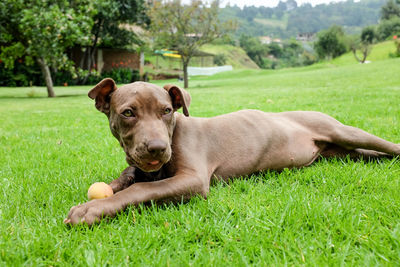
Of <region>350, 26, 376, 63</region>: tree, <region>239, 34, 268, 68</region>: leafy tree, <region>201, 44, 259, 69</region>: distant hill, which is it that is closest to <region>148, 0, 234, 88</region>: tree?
<region>350, 26, 376, 63</region>: tree

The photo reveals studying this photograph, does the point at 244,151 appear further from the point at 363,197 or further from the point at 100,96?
the point at 100,96

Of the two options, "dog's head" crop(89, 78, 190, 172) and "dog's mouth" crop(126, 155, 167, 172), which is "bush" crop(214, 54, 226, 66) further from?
"dog's mouth" crop(126, 155, 167, 172)

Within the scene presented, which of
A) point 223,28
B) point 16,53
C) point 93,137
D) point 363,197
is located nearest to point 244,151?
point 363,197

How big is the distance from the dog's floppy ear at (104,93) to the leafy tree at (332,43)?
222 feet

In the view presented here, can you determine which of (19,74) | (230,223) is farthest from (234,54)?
(230,223)

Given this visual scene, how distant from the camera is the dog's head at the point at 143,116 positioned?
2623 mm

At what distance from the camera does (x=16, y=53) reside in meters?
18.0

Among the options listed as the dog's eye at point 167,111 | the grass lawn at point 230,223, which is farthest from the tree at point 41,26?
the dog's eye at point 167,111

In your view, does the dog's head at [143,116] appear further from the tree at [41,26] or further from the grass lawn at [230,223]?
the tree at [41,26]

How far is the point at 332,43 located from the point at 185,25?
161 ft

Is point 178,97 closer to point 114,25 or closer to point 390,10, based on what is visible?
point 114,25

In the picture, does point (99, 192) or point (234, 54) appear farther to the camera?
point (234, 54)

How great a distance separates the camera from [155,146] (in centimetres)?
255

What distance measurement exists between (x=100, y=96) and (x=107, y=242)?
1.57 m
